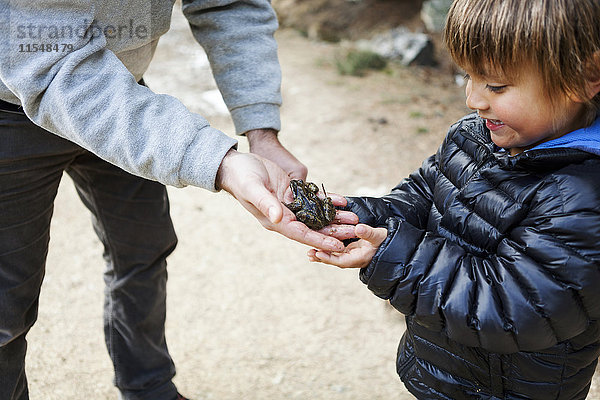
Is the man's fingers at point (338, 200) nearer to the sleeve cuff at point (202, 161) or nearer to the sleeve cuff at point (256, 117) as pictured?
the sleeve cuff at point (202, 161)

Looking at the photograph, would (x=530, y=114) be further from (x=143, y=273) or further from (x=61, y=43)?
(x=143, y=273)

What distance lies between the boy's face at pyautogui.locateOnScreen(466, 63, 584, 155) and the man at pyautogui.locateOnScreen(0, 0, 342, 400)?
0.65 meters

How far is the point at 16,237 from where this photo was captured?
2383 mm

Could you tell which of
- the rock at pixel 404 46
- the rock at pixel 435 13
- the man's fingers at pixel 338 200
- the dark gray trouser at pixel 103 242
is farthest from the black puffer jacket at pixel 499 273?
the rock at pixel 435 13

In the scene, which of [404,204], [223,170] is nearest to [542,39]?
[404,204]

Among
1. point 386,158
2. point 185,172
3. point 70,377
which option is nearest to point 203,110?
point 386,158

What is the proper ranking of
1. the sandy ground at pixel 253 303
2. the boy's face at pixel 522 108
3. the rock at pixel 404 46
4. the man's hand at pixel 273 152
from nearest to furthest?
1. the boy's face at pixel 522 108
2. the man's hand at pixel 273 152
3. the sandy ground at pixel 253 303
4. the rock at pixel 404 46

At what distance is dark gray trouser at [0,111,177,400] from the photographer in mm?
2338

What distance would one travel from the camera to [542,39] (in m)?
1.83

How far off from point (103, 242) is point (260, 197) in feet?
3.83

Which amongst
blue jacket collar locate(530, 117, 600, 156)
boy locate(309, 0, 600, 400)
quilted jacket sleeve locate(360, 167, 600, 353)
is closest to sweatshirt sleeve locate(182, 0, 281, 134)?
boy locate(309, 0, 600, 400)

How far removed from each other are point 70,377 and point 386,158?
3.60 meters

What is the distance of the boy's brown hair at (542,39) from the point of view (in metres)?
1.81

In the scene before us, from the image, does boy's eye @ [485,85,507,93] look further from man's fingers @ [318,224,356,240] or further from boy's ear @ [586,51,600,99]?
man's fingers @ [318,224,356,240]
